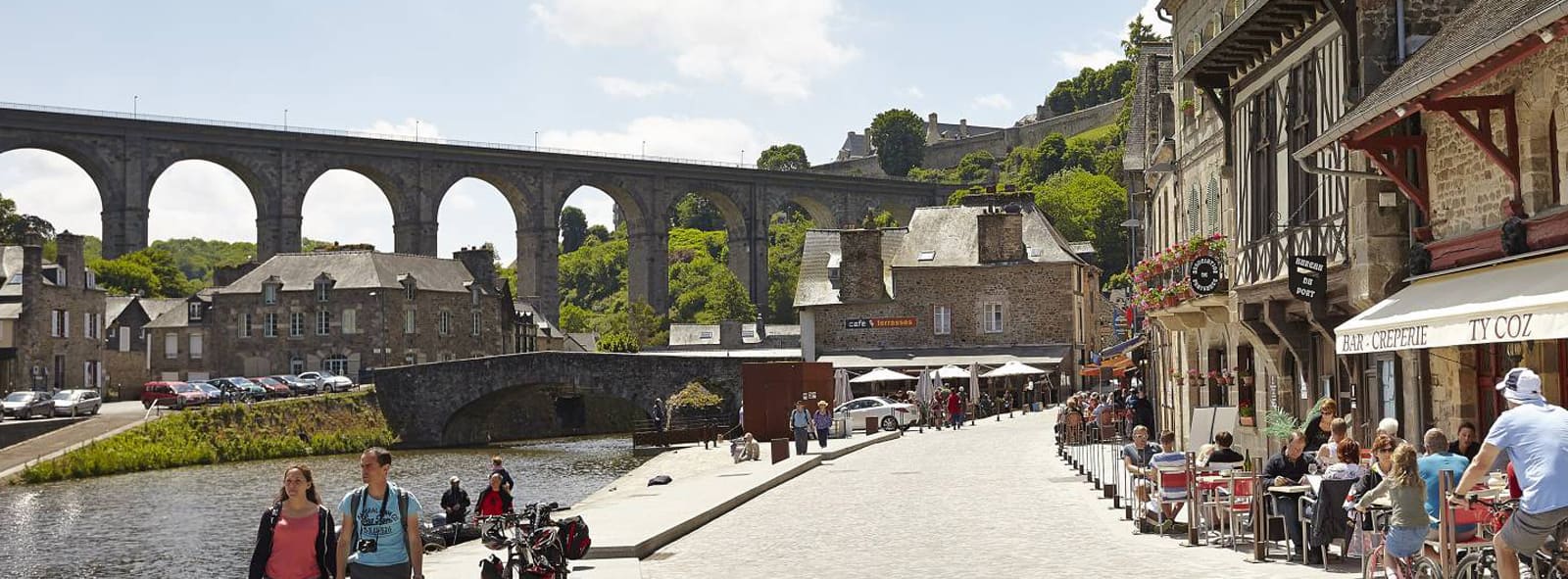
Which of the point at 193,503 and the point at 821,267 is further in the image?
the point at 821,267

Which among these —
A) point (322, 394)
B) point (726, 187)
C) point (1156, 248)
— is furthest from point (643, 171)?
point (1156, 248)

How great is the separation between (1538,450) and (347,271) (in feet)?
190

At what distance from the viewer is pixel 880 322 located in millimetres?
54750

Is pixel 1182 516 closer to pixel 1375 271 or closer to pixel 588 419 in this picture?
pixel 1375 271

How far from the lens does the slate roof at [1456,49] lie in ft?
36.7

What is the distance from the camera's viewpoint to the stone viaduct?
70.1 metres

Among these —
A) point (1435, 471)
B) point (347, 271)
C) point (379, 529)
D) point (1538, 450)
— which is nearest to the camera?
point (1538, 450)

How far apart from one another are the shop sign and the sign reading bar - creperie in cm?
3459

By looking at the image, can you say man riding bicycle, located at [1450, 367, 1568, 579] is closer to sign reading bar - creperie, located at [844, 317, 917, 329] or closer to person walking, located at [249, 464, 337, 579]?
person walking, located at [249, 464, 337, 579]

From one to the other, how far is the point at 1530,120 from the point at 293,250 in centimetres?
6838

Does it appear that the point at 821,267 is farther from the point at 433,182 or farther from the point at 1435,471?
the point at 1435,471

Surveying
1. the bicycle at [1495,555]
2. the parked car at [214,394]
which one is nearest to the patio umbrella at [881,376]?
the parked car at [214,394]

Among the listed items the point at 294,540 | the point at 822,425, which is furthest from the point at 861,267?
the point at 294,540

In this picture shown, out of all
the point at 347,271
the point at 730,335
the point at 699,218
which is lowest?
the point at 730,335
